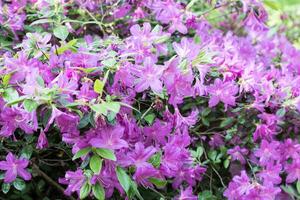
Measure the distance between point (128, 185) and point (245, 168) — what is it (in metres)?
0.76

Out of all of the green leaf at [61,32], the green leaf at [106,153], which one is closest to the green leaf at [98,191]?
the green leaf at [106,153]

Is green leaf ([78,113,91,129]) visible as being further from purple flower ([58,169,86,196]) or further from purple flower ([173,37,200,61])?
purple flower ([173,37,200,61])

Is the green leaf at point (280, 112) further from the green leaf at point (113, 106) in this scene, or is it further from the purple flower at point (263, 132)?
the green leaf at point (113, 106)

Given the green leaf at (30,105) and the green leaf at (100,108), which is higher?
the green leaf at (30,105)

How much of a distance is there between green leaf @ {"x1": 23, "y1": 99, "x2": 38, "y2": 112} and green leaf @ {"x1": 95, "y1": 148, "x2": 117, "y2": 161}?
0.61 ft

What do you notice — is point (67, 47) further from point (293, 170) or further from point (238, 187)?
point (293, 170)

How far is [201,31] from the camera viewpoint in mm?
2109

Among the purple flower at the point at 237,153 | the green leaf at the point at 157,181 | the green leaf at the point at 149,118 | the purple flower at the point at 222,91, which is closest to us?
the green leaf at the point at 157,181

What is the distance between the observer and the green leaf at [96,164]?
49.2 inches

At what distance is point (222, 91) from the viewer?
1.63 metres

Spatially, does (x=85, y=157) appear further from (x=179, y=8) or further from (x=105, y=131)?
(x=179, y=8)

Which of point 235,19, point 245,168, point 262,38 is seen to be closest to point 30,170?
point 245,168

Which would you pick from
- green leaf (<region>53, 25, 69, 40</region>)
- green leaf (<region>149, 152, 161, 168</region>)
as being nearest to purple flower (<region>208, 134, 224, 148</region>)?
green leaf (<region>149, 152, 161, 168</region>)

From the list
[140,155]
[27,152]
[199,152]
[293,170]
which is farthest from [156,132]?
[293,170]
